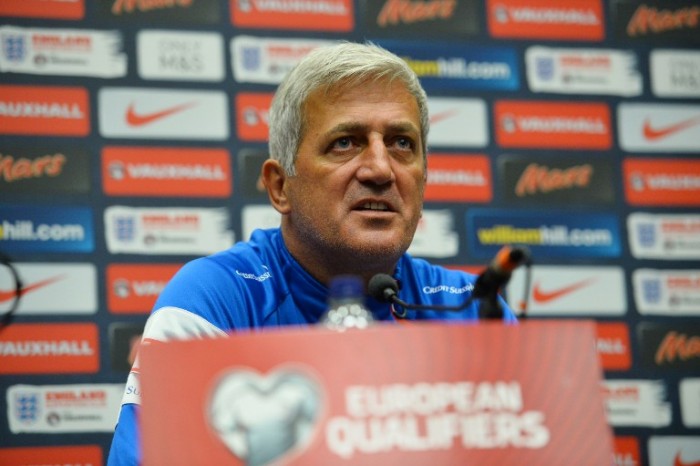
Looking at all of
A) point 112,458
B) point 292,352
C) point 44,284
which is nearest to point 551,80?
point 44,284

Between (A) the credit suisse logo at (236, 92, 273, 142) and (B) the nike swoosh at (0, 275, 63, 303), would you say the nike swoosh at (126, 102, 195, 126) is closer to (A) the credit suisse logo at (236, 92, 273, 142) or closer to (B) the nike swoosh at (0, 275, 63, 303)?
(A) the credit suisse logo at (236, 92, 273, 142)

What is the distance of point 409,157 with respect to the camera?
200cm

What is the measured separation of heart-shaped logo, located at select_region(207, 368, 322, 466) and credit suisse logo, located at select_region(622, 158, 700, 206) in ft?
11.6

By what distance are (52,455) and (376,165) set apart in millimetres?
2115

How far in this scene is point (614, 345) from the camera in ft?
13.6

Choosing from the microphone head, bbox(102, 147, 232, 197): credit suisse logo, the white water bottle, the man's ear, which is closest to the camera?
the white water bottle

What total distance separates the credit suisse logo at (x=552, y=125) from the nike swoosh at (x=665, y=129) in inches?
7.3

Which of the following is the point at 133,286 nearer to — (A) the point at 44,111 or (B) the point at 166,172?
(B) the point at 166,172

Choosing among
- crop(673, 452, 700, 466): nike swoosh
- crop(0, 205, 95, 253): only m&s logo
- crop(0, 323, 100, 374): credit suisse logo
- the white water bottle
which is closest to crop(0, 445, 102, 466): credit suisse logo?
crop(0, 323, 100, 374): credit suisse logo

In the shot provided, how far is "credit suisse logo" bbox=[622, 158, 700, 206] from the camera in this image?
429cm

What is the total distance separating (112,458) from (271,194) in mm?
824

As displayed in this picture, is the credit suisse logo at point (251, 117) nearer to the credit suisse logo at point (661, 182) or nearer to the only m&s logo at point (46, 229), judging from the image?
the only m&s logo at point (46, 229)

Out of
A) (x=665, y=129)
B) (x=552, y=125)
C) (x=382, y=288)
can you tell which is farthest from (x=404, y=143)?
(x=665, y=129)

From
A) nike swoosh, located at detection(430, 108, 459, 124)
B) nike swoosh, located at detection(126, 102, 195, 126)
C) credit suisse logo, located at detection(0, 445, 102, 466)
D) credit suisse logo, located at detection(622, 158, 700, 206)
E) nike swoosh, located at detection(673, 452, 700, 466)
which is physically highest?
nike swoosh, located at detection(126, 102, 195, 126)
